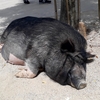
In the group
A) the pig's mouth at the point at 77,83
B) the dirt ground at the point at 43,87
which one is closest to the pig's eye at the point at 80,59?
the pig's mouth at the point at 77,83

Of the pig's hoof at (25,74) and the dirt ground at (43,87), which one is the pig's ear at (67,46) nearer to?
the dirt ground at (43,87)

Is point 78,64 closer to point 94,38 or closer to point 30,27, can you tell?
point 30,27

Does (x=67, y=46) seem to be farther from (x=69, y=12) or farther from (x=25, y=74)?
(x=69, y=12)

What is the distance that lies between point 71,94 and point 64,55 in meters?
0.59

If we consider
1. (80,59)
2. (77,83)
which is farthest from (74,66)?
(77,83)

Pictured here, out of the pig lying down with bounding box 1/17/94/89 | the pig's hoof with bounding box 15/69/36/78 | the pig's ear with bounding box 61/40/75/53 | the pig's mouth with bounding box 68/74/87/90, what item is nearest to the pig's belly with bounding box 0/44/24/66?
the pig lying down with bounding box 1/17/94/89

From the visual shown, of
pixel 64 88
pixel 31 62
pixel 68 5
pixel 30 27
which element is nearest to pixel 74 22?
pixel 68 5

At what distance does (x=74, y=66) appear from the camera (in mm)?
3535

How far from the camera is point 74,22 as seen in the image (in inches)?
236

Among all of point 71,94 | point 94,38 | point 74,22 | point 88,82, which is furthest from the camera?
point 74,22

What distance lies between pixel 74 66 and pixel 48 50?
545 millimetres

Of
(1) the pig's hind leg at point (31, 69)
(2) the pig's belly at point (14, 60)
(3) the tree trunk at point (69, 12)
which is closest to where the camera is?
(1) the pig's hind leg at point (31, 69)

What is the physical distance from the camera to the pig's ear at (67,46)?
351cm

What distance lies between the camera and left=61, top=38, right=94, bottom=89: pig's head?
3.46 metres
